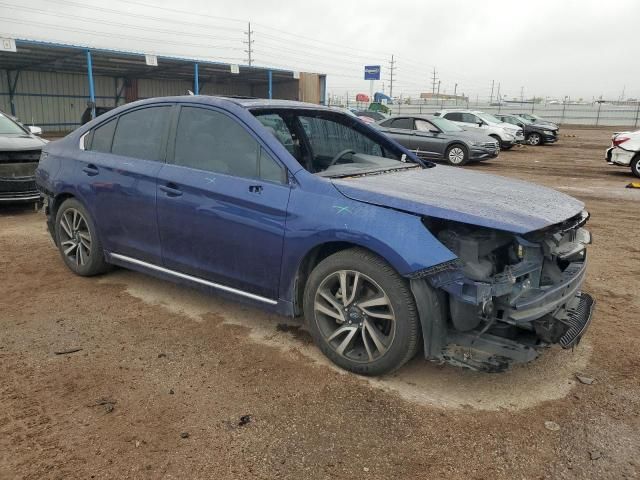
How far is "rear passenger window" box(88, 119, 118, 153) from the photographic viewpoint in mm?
4500

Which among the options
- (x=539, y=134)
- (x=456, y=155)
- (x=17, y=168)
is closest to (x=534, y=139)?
(x=539, y=134)

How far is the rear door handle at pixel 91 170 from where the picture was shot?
174 inches

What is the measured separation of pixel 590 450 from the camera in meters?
2.56

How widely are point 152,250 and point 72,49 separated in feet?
80.0

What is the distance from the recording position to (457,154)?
605 inches

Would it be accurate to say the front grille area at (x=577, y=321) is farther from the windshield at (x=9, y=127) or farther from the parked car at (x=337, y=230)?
the windshield at (x=9, y=127)

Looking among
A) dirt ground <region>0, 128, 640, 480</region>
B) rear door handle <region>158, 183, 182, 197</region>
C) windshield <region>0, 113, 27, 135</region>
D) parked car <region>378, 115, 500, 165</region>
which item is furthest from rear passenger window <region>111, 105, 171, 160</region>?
parked car <region>378, 115, 500, 165</region>

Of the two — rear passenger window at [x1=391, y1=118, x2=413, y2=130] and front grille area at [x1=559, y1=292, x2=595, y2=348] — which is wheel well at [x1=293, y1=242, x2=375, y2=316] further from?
rear passenger window at [x1=391, y1=118, x2=413, y2=130]

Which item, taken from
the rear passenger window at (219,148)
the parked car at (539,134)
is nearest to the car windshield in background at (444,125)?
the parked car at (539,134)

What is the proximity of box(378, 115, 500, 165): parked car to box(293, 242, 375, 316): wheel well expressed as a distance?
12.6 meters

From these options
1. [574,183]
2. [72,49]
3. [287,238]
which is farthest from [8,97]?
[287,238]

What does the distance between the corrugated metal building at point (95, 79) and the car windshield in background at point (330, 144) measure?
75.2ft

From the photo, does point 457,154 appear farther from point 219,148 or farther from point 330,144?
point 219,148

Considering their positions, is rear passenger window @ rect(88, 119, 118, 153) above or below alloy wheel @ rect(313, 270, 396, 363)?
above
